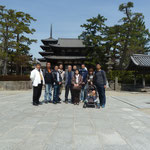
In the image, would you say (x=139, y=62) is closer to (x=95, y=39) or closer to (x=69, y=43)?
(x=95, y=39)

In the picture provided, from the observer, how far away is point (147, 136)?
284cm

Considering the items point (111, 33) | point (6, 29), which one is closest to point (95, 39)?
point (111, 33)

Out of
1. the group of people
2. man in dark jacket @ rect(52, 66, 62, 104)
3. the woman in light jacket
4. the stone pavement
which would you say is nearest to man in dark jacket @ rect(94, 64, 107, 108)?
the group of people

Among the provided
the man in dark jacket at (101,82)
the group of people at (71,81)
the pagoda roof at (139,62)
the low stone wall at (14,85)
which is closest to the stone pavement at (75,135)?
the man in dark jacket at (101,82)

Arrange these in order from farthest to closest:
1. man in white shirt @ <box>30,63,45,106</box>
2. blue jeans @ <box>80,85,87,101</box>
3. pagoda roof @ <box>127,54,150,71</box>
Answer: pagoda roof @ <box>127,54,150,71</box> < blue jeans @ <box>80,85,87,101</box> < man in white shirt @ <box>30,63,45,106</box>

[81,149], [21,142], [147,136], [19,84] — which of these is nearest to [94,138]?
[81,149]

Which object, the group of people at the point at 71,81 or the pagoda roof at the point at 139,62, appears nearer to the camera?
the group of people at the point at 71,81

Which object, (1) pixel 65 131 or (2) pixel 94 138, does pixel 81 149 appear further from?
(1) pixel 65 131

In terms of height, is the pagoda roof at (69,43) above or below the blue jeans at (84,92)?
above

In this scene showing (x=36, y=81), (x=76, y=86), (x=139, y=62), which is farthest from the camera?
(x=139, y=62)

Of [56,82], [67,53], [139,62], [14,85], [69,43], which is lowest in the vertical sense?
[14,85]

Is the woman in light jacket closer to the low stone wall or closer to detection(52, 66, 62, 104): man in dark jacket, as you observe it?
detection(52, 66, 62, 104): man in dark jacket

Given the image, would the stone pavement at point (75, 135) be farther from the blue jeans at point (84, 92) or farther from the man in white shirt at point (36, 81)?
the blue jeans at point (84, 92)

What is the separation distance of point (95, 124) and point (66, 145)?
1.36 meters
